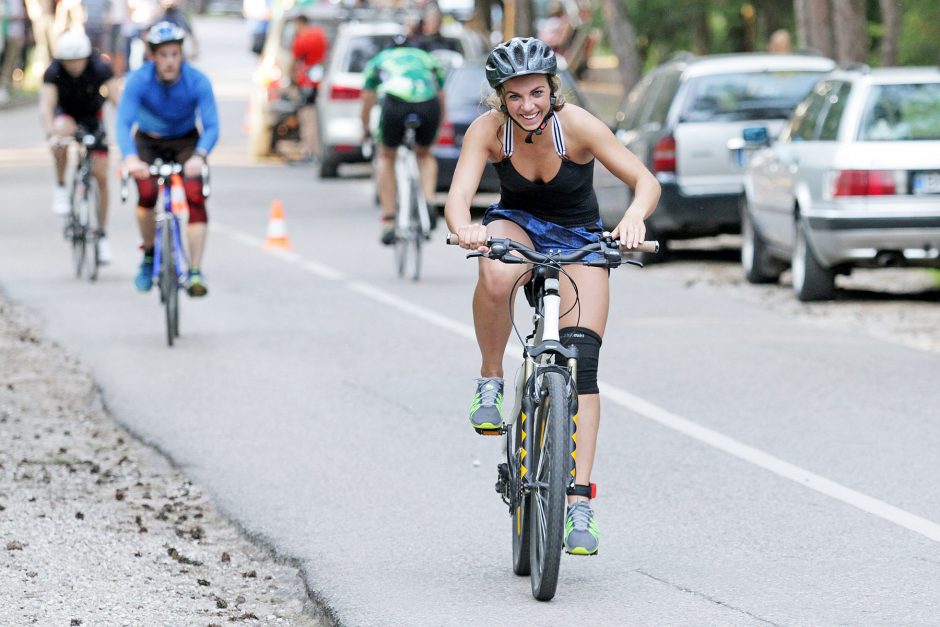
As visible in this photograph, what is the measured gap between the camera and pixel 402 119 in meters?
16.1

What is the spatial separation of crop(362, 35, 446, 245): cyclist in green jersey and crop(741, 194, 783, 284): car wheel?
8.28 ft

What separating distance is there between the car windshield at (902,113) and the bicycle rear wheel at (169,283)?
483cm

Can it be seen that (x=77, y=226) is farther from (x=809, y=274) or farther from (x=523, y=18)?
(x=523, y=18)

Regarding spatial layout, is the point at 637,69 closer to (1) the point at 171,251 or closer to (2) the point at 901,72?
(2) the point at 901,72

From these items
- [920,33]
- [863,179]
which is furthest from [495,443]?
[920,33]

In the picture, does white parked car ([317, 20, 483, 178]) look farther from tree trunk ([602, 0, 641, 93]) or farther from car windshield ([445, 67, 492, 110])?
tree trunk ([602, 0, 641, 93])

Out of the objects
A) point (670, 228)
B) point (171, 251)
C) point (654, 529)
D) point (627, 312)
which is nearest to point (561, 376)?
point (654, 529)

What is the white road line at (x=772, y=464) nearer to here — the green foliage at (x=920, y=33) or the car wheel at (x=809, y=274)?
the car wheel at (x=809, y=274)

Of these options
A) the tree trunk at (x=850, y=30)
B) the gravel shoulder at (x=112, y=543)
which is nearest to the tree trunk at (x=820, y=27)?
the tree trunk at (x=850, y=30)

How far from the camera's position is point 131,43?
3397cm

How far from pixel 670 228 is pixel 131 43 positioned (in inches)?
718

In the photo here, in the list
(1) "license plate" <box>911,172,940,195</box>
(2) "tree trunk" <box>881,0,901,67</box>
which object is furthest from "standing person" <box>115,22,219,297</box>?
(2) "tree trunk" <box>881,0,901,67</box>

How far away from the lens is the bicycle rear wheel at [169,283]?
41.3ft

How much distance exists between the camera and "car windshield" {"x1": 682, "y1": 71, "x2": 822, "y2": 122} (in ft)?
57.9
